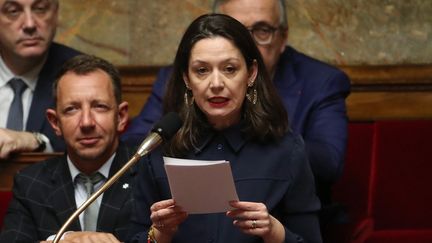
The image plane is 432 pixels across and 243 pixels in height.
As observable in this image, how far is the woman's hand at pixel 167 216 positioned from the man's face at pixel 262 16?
917 mm

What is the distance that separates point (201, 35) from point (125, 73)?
1.42 meters

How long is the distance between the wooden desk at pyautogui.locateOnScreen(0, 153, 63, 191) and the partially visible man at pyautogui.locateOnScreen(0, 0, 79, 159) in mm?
205

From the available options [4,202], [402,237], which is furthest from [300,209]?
[4,202]

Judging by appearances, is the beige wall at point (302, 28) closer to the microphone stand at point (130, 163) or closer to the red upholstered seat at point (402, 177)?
the red upholstered seat at point (402, 177)

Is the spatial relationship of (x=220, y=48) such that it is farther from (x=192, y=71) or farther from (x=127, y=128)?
(x=127, y=128)

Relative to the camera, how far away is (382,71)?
3727mm

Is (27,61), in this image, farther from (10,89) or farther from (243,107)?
(243,107)

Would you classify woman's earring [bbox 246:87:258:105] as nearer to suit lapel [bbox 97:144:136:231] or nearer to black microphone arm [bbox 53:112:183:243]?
black microphone arm [bbox 53:112:183:243]

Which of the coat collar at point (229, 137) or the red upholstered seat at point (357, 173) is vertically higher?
the coat collar at point (229, 137)

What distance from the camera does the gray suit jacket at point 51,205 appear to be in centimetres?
282

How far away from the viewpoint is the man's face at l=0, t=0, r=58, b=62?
3.45 metres

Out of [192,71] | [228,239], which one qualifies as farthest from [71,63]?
[228,239]

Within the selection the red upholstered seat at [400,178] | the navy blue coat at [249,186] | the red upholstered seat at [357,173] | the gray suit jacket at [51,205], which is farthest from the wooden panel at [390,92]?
the navy blue coat at [249,186]

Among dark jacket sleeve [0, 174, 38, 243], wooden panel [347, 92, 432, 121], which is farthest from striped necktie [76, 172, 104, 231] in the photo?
wooden panel [347, 92, 432, 121]
